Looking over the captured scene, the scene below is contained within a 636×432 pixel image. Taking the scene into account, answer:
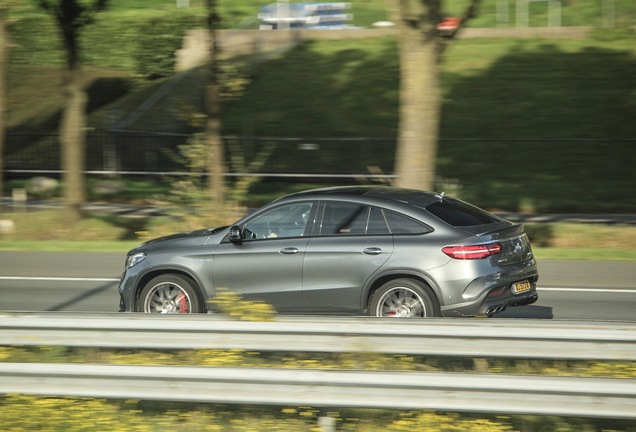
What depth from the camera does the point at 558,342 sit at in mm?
5559

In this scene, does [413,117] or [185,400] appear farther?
[413,117]

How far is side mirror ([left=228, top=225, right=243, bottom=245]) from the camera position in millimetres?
9562

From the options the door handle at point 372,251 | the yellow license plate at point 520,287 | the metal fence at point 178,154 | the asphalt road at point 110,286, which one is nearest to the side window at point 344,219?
the door handle at point 372,251

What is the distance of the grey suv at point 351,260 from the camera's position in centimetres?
877

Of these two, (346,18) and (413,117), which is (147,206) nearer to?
(413,117)

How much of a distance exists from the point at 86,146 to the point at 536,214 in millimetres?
14796

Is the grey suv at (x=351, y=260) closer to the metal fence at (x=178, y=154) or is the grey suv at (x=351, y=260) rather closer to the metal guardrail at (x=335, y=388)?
the metal guardrail at (x=335, y=388)

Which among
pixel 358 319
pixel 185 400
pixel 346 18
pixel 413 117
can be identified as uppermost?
pixel 346 18

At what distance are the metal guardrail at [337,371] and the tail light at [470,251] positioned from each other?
116 inches

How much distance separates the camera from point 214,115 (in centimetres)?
1858

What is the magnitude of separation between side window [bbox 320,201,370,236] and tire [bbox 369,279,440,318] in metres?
0.65

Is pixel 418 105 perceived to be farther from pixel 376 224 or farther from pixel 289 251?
pixel 289 251

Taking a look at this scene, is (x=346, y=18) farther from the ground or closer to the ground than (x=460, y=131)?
farther from the ground

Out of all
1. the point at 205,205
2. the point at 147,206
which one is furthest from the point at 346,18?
the point at 205,205
